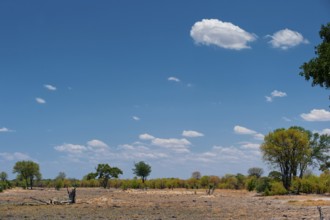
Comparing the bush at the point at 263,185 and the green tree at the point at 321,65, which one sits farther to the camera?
the bush at the point at 263,185

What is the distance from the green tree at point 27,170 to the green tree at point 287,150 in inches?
3069

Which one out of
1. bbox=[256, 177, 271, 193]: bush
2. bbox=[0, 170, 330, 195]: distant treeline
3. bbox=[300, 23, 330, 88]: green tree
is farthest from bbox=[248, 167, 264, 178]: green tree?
bbox=[300, 23, 330, 88]: green tree

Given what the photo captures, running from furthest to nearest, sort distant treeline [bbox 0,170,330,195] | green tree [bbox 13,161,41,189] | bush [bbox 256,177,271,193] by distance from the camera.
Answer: green tree [bbox 13,161,41,189], bush [bbox 256,177,271,193], distant treeline [bbox 0,170,330,195]

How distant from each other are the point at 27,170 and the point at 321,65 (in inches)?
4708

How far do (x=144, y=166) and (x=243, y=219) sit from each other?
106446 millimetres

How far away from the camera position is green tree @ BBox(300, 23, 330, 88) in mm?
22250

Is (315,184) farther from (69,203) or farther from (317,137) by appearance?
(69,203)

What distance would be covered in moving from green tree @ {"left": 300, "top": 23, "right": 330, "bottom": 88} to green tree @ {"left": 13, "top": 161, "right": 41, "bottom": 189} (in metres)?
116

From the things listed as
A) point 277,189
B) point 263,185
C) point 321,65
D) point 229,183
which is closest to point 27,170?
point 229,183

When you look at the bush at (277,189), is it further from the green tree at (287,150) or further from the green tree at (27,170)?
the green tree at (27,170)

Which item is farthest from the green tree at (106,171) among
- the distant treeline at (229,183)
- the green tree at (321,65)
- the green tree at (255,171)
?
the green tree at (321,65)

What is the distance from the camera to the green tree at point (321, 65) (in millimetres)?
22250

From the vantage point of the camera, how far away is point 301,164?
7862 cm

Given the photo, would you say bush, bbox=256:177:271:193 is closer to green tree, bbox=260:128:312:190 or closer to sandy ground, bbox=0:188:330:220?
green tree, bbox=260:128:312:190
